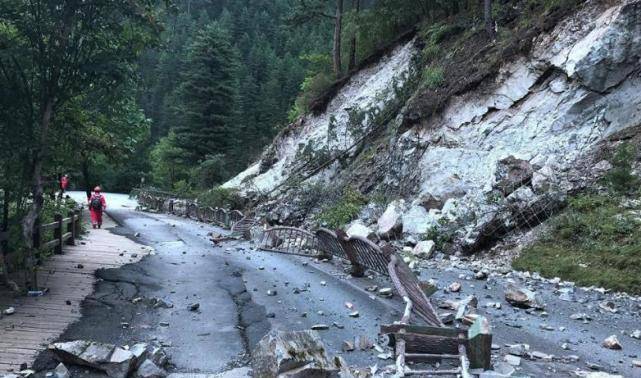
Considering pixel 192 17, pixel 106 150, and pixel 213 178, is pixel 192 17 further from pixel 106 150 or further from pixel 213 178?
pixel 106 150

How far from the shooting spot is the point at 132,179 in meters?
78.3

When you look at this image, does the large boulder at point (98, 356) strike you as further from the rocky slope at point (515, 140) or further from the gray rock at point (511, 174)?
the gray rock at point (511, 174)

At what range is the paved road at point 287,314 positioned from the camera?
21.8 feet

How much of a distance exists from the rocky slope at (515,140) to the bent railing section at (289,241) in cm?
160

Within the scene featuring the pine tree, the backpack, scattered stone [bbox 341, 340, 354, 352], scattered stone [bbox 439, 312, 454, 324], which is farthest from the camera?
the pine tree

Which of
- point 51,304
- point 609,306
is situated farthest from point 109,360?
point 609,306

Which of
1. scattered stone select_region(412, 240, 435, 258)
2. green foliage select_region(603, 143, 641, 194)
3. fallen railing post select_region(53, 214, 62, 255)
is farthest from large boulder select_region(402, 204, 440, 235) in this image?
fallen railing post select_region(53, 214, 62, 255)

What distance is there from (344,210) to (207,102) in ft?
97.0

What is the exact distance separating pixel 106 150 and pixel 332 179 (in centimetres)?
991

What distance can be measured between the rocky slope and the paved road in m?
2.99

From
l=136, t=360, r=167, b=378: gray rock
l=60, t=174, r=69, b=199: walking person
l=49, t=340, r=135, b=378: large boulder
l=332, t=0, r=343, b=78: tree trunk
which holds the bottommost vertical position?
l=136, t=360, r=167, b=378: gray rock

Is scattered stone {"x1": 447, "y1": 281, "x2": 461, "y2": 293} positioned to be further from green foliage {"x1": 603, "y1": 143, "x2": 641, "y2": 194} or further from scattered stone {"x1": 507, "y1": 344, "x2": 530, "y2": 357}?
green foliage {"x1": 603, "y1": 143, "x2": 641, "y2": 194}

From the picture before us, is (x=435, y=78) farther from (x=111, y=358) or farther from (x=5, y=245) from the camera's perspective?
(x=111, y=358)

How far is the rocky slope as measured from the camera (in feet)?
45.2
